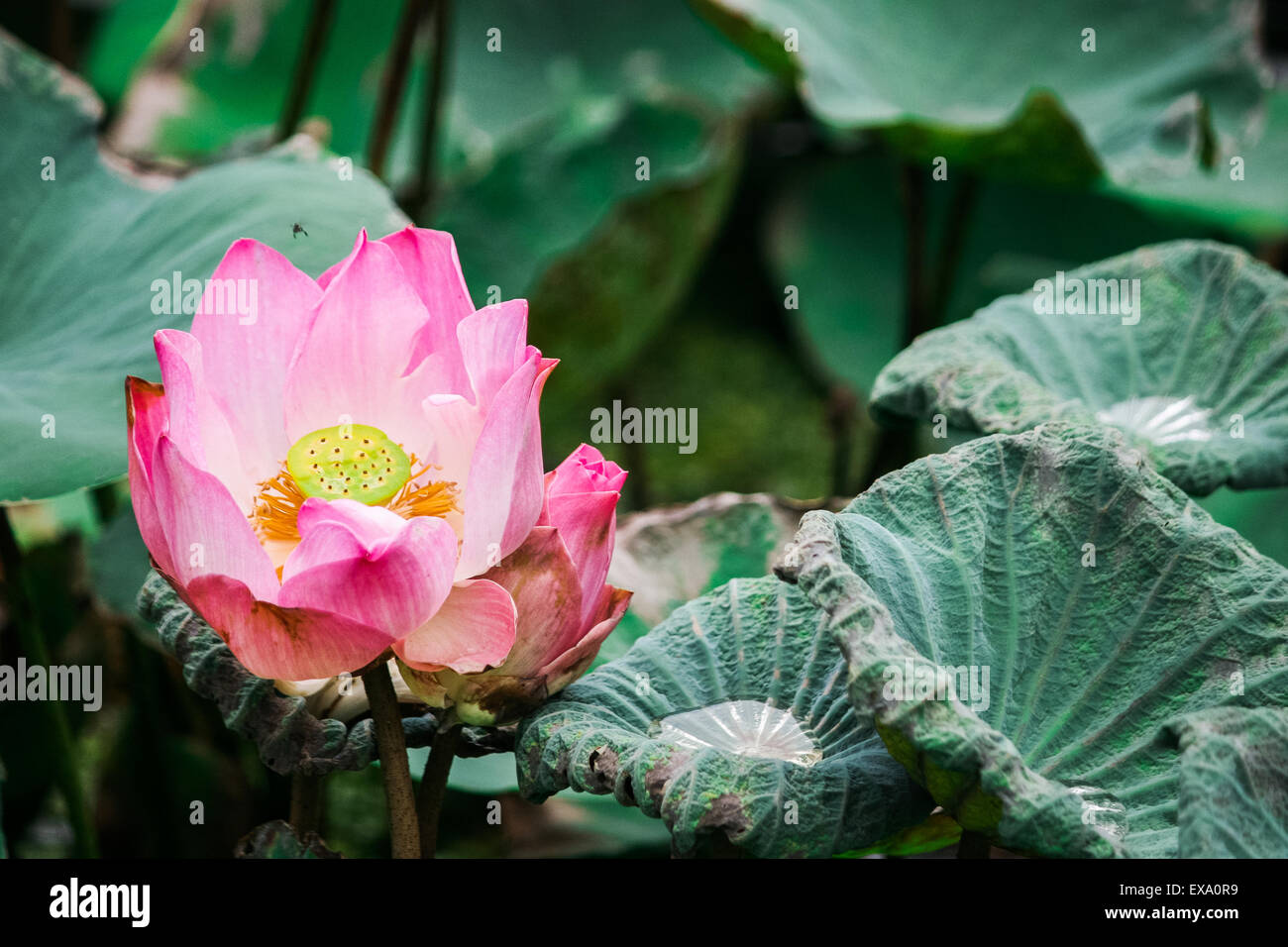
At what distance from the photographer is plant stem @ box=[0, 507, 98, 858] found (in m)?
0.73

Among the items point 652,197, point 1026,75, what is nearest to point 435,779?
point 652,197

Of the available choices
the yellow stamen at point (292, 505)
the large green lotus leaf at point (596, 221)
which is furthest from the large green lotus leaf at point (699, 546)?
the large green lotus leaf at point (596, 221)

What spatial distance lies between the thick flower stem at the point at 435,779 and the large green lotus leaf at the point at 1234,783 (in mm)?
302

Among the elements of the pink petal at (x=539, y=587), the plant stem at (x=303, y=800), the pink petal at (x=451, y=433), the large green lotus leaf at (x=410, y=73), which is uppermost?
the large green lotus leaf at (x=410, y=73)

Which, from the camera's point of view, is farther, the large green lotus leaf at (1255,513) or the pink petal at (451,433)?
the large green lotus leaf at (1255,513)

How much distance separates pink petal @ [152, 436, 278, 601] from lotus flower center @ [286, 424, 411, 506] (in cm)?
5

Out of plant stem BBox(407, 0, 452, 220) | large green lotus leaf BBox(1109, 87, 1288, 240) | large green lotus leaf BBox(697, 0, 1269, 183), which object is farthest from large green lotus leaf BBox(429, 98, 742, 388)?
large green lotus leaf BBox(1109, 87, 1288, 240)

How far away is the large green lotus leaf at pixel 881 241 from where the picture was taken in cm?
162

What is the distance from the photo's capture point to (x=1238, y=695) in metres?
0.53

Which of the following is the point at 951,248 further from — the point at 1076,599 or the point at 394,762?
the point at 394,762

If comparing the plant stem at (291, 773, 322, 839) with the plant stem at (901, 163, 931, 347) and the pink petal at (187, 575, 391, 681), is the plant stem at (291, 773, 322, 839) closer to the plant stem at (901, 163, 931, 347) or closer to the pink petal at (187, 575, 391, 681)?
the pink petal at (187, 575, 391, 681)

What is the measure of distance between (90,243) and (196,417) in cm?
42

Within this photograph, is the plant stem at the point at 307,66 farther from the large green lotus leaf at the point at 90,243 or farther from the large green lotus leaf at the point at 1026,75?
the large green lotus leaf at the point at 1026,75
